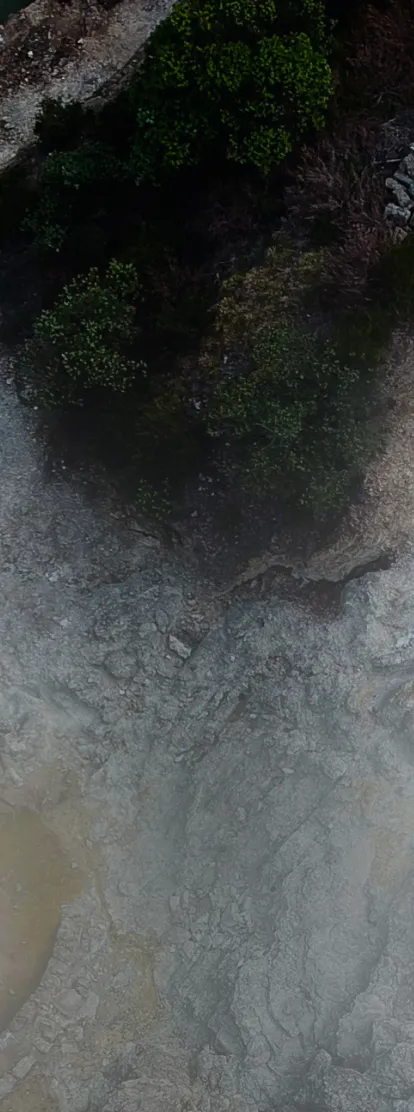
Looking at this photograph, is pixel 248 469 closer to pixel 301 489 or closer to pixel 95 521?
pixel 301 489

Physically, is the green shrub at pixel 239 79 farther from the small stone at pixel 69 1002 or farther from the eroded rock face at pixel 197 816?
the small stone at pixel 69 1002

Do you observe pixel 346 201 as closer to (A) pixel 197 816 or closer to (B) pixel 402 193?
(B) pixel 402 193

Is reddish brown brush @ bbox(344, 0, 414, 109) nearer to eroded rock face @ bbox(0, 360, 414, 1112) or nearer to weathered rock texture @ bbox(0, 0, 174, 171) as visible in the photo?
weathered rock texture @ bbox(0, 0, 174, 171)

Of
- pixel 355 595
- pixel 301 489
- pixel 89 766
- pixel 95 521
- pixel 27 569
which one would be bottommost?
pixel 89 766

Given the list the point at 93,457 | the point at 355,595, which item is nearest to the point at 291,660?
the point at 355,595

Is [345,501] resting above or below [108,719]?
above

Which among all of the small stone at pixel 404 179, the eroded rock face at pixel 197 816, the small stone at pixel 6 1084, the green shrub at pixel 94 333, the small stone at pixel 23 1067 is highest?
the small stone at pixel 404 179

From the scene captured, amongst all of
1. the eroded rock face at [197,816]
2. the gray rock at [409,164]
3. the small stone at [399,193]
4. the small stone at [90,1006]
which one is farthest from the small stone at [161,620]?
the gray rock at [409,164]

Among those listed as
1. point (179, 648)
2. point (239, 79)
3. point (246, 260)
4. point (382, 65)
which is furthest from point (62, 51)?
point (179, 648)
